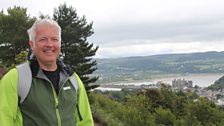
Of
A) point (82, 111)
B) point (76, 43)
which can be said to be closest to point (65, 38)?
point (76, 43)

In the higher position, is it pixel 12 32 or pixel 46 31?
pixel 12 32

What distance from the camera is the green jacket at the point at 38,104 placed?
226 cm

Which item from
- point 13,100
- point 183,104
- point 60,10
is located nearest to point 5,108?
point 13,100

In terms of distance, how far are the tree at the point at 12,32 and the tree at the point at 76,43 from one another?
3011mm

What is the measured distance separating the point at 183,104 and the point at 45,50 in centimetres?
3290

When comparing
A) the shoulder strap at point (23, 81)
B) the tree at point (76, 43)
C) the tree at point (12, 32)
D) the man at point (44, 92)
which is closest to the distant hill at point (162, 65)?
the tree at point (76, 43)

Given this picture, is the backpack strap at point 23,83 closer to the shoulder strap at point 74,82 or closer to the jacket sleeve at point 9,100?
the jacket sleeve at point 9,100

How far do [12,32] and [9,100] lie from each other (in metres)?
24.6

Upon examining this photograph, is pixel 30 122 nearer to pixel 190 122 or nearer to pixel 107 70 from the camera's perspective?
pixel 190 122

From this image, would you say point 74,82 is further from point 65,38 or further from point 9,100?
point 65,38

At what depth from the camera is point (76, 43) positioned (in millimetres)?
29500

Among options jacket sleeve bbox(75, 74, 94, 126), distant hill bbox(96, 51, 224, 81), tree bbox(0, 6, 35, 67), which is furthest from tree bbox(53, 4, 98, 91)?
Answer: distant hill bbox(96, 51, 224, 81)

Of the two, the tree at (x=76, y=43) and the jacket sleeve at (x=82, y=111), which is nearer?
the jacket sleeve at (x=82, y=111)

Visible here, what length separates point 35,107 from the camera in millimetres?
2324
